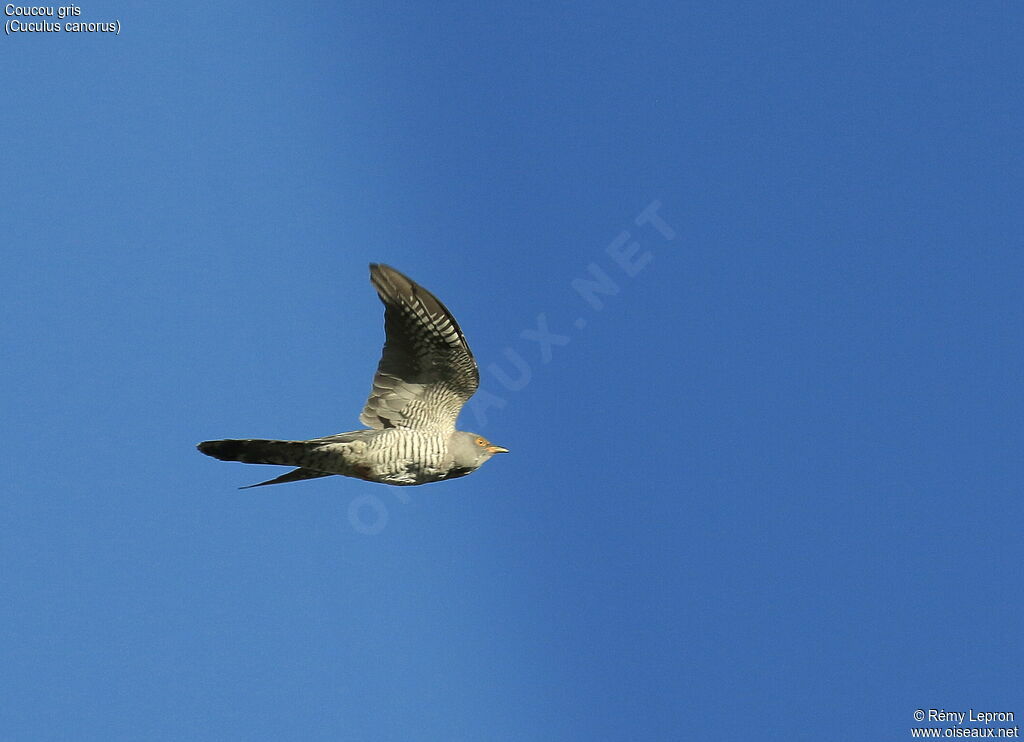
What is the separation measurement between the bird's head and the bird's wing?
0.21 meters

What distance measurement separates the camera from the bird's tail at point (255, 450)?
441 inches

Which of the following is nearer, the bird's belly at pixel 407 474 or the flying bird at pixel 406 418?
the flying bird at pixel 406 418

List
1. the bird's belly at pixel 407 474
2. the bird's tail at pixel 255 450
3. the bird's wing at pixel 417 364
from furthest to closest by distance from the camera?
the bird's belly at pixel 407 474, the bird's wing at pixel 417 364, the bird's tail at pixel 255 450

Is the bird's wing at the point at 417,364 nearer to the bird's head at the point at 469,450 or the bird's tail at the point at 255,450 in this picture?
the bird's head at the point at 469,450

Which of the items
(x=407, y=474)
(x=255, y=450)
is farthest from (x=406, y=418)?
(x=255, y=450)

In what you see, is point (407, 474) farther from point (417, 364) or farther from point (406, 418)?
point (417, 364)

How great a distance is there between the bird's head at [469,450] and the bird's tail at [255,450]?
5.28 ft

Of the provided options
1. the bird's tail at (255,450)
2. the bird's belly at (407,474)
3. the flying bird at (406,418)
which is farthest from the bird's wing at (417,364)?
the bird's tail at (255,450)

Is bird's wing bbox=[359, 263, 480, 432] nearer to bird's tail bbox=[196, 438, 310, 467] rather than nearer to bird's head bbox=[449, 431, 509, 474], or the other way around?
bird's head bbox=[449, 431, 509, 474]

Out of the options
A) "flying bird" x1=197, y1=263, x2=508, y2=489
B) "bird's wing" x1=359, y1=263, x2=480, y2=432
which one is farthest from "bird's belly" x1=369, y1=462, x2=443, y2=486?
"bird's wing" x1=359, y1=263, x2=480, y2=432

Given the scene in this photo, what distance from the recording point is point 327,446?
11.7 m

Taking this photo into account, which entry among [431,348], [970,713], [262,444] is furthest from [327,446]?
[970,713]

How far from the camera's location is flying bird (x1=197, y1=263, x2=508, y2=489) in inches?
450

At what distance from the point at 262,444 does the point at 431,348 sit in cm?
199
